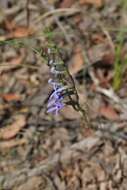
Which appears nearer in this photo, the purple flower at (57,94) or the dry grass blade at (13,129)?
the purple flower at (57,94)

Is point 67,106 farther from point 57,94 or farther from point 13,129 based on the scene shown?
point 57,94

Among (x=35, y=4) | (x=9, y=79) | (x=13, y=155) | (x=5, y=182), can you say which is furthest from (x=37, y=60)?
(x=5, y=182)

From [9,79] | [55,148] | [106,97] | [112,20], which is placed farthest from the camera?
[112,20]

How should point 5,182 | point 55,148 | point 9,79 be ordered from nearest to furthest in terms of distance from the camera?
1. point 5,182
2. point 55,148
3. point 9,79

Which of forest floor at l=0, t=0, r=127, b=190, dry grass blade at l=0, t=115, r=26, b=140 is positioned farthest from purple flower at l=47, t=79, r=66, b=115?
dry grass blade at l=0, t=115, r=26, b=140

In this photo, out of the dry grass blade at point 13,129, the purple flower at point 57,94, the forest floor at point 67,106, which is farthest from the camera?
the dry grass blade at point 13,129

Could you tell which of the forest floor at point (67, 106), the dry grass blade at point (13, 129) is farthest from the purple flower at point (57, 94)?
the dry grass blade at point (13, 129)

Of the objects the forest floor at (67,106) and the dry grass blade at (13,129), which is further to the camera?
the dry grass blade at (13,129)

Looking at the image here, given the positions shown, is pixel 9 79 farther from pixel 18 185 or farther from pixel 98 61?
pixel 18 185

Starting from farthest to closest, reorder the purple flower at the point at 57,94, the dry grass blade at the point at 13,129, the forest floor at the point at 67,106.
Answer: the dry grass blade at the point at 13,129 < the forest floor at the point at 67,106 < the purple flower at the point at 57,94

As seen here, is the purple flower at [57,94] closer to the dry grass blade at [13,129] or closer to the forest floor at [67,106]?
the forest floor at [67,106]
